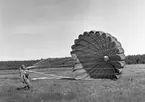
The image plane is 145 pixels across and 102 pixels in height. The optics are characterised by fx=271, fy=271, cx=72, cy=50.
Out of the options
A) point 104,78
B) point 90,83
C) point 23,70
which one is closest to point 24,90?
point 23,70

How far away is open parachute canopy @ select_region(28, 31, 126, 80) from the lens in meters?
17.9

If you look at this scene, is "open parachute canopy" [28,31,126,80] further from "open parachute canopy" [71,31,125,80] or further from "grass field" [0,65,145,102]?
"grass field" [0,65,145,102]

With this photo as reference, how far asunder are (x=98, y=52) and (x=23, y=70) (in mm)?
5492

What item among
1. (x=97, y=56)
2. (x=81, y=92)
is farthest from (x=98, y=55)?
(x=81, y=92)

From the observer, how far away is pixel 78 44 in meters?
20.1

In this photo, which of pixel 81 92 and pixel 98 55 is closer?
pixel 81 92

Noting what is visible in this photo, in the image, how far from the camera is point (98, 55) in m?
19.1

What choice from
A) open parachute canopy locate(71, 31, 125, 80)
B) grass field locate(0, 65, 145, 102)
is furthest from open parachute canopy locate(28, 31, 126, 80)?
grass field locate(0, 65, 145, 102)

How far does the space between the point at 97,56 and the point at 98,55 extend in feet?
0.44

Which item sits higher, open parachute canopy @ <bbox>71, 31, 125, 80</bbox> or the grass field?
open parachute canopy @ <bbox>71, 31, 125, 80</bbox>

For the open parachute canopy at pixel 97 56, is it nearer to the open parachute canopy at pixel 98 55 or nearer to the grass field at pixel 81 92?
the open parachute canopy at pixel 98 55

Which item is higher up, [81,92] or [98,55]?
[98,55]

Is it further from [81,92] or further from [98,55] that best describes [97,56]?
[81,92]

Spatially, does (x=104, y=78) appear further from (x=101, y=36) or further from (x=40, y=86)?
(x=40, y=86)
